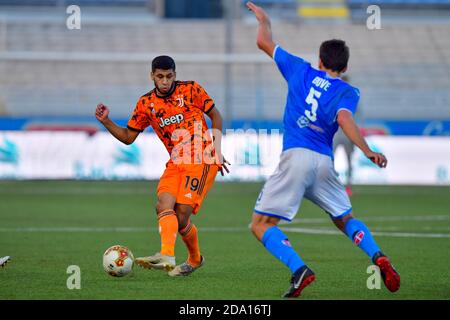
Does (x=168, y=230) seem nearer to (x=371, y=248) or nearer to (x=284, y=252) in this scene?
(x=284, y=252)

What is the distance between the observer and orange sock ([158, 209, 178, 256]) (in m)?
8.47

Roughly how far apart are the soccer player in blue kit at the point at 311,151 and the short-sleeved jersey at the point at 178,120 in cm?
148

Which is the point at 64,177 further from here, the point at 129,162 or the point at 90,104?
the point at 90,104

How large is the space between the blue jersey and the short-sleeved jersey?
1495mm

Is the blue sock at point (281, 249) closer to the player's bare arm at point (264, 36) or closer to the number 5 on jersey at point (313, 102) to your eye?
the number 5 on jersey at point (313, 102)

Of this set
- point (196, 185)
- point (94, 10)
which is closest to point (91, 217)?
point (196, 185)

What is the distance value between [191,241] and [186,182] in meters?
0.53

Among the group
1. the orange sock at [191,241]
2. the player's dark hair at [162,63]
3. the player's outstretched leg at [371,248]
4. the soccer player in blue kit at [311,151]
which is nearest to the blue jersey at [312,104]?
the soccer player in blue kit at [311,151]

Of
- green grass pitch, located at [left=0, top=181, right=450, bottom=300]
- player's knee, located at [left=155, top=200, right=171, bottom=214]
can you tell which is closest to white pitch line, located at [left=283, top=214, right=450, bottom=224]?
green grass pitch, located at [left=0, top=181, right=450, bottom=300]

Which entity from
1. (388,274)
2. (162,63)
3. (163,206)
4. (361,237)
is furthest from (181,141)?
(388,274)

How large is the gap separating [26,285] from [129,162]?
49.9 ft

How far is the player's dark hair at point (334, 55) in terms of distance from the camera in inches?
294

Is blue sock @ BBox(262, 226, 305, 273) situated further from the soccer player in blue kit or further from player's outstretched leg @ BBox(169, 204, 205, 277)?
player's outstretched leg @ BBox(169, 204, 205, 277)

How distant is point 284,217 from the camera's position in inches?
295
